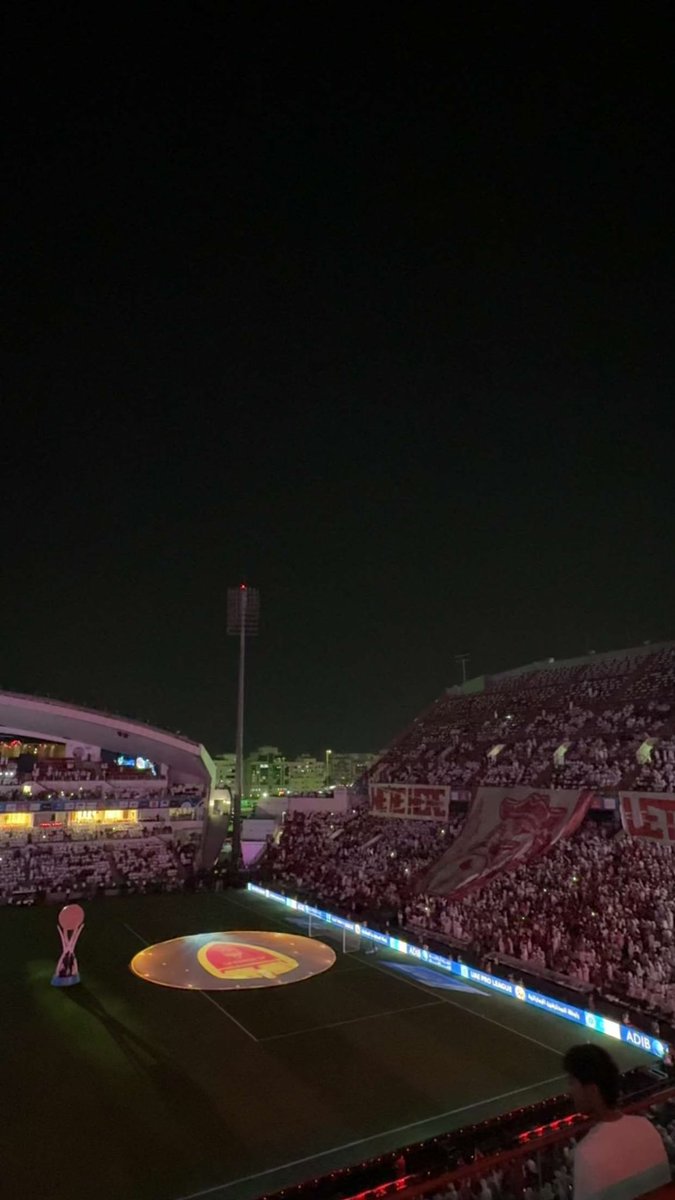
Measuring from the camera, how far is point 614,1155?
3059mm

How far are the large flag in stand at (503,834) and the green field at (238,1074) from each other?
5.85 m

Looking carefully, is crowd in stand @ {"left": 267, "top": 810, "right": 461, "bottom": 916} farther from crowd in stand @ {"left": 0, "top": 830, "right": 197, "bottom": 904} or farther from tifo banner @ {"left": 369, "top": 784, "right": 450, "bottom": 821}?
crowd in stand @ {"left": 0, "top": 830, "right": 197, "bottom": 904}

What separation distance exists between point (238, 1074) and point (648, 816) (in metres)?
16.4

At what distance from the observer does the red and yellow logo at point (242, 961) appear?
21.5 metres

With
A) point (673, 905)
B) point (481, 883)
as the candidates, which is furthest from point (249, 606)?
point (673, 905)

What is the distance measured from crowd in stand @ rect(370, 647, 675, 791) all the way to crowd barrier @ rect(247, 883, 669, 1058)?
31.0 feet

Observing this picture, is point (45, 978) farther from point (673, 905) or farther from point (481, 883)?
point (673, 905)

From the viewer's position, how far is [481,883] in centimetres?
2570

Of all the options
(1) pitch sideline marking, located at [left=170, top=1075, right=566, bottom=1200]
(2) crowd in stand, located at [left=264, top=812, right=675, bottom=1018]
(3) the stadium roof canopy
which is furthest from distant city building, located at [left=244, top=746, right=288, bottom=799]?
(1) pitch sideline marking, located at [left=170, top=1075, right=566, bottom=1200]

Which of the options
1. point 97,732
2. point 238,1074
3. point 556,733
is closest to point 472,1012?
point 238,1074

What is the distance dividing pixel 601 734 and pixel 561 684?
393 inches

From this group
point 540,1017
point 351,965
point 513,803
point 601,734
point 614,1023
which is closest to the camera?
point 614,1023

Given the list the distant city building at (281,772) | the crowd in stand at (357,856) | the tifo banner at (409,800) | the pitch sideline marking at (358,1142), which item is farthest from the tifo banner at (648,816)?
the distant city building at (281,772)

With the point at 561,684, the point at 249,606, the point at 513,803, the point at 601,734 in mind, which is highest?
the point at 249,606
